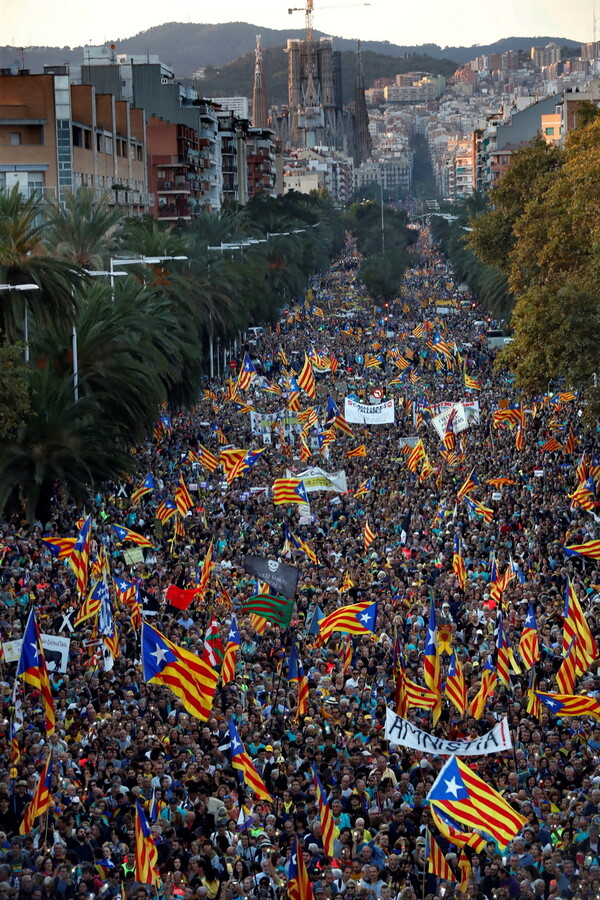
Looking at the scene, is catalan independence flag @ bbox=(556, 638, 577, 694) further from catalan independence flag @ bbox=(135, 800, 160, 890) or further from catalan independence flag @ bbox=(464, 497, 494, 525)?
catalan independence flag @ bbox=(464, 497, 494, 525)

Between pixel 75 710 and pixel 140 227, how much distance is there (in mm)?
43426

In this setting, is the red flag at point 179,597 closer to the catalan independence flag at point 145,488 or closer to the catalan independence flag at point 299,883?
the catalan independence flag at point 145,488

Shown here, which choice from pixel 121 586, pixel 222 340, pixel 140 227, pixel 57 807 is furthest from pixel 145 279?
pixel 57 807

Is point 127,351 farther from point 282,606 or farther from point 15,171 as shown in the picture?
point 15,171

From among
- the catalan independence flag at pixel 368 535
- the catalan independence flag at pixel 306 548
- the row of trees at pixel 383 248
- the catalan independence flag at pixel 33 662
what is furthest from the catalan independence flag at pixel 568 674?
the row of trees at pixel 383 248

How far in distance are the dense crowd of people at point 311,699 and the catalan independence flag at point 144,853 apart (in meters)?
0.23

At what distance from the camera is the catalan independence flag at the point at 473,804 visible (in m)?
13.4

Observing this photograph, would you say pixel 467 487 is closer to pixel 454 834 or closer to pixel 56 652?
pixel 56 652

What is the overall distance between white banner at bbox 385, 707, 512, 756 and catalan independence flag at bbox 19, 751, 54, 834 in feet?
11.3

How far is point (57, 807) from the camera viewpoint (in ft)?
51.3

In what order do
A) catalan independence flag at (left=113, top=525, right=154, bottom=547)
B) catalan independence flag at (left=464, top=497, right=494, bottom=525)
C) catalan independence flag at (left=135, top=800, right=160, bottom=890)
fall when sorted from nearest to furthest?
1. catalan independence flag at (left=135, top=800, right=160, bottom=890)
2. catalan independence flag at (left=113, top=525, right=154, bottom=547)
3. catalan independence flag at (left=464, top=497, right=494, bottom=525)

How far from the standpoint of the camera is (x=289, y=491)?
1158 inches

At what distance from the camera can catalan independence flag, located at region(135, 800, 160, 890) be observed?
13312mm

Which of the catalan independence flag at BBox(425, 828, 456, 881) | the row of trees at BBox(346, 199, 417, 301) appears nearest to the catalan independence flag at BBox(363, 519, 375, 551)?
the catalan independence flag at BBox(425, 828, 456, 881)
